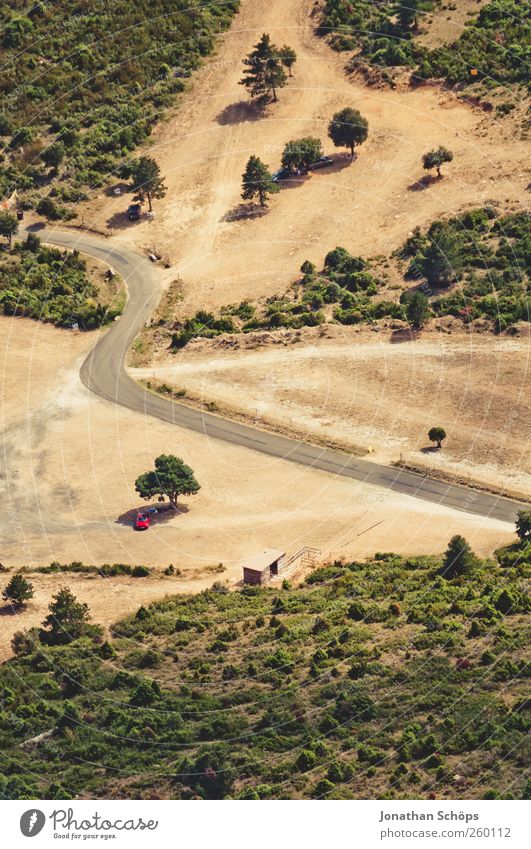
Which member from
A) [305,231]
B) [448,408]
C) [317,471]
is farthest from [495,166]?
[317,471]

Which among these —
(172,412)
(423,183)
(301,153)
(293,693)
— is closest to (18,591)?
(293,693)

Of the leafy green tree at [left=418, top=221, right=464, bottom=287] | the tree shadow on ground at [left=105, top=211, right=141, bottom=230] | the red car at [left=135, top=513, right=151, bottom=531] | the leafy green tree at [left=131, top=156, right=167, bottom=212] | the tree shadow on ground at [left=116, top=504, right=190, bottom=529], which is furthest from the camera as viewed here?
the tree shadow on ground at [left=105, top=211, right=141, bottom=230]

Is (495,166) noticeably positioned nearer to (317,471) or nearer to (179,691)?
(317,471)

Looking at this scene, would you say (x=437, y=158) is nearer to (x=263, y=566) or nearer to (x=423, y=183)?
(x=423, y=183)

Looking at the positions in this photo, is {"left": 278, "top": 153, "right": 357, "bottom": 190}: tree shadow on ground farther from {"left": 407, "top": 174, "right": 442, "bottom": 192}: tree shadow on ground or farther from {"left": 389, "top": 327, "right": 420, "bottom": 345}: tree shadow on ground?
{"left": 389, "top": 327, "right": 420, "bottom": 345}: tree shadow on ground

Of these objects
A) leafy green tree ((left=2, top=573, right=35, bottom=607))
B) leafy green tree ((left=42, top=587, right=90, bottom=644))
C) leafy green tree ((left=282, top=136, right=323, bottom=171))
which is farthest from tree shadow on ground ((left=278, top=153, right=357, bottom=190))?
leafy green tree ((left=42, top=587, right=90, bottom=644))

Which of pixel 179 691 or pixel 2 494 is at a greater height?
pixel 179 691
